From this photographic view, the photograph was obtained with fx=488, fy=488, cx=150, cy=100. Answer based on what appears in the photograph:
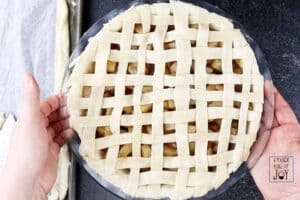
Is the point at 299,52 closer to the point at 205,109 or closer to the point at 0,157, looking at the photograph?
the point at 205,109

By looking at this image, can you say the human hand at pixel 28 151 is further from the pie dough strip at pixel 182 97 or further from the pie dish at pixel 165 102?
the pie dough strip at pixel 182 97

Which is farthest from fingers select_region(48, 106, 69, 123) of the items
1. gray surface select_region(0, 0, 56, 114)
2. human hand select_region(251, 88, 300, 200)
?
human hand select_region(251, 88, 300, 200)

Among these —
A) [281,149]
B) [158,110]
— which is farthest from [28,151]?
[281,149]

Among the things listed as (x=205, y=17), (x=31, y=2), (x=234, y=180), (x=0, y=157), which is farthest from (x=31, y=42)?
(x=234, y=180)

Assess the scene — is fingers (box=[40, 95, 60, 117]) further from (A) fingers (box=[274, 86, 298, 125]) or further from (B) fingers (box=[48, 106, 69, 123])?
(A) fingers (box=[274, 86, 298, 125])

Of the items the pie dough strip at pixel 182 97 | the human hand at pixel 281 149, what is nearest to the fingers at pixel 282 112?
the human hand at pixel 281 149

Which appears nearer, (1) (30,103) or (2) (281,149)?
(1) (30,103)

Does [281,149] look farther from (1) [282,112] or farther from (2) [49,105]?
(2) [49,105]
